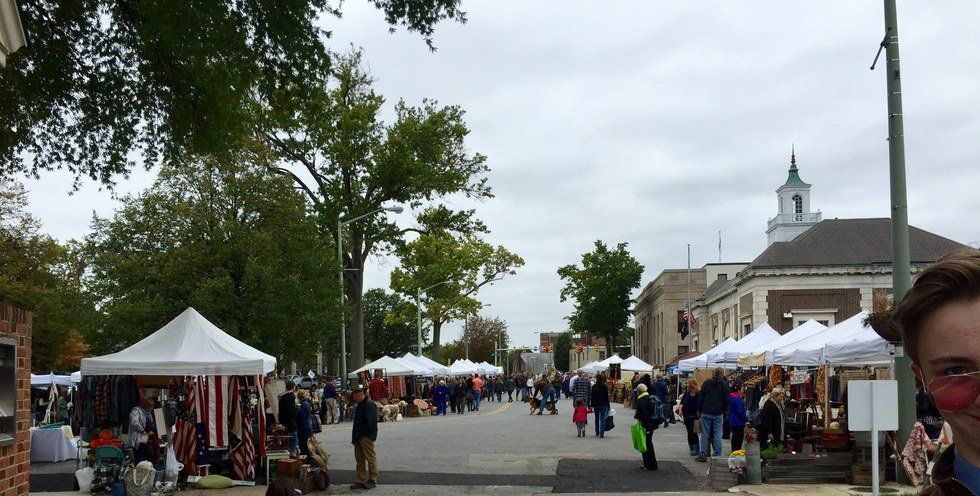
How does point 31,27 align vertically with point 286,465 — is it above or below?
above

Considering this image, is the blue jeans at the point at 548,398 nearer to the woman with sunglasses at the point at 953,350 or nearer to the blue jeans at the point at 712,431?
the blue jeans at the point at 712,431

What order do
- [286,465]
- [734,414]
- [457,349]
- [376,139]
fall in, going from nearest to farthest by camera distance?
[286,465] → [734,414] → [376,139] → [457,349]

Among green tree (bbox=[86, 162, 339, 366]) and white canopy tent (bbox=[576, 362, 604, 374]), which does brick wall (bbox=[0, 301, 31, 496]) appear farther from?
white canopy tent (bbox=[576, 362, 604, 374])

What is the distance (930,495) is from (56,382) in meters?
37.9

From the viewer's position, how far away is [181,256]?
102ft

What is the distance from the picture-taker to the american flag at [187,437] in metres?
15.9

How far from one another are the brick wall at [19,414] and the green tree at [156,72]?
4.36 metres

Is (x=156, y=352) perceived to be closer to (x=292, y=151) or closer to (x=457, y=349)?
(x=292, y=151)

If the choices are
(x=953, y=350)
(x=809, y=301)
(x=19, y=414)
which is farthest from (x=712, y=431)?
(x=809, y=301)

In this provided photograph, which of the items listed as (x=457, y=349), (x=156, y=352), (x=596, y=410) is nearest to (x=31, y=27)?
(x=156, y=352)

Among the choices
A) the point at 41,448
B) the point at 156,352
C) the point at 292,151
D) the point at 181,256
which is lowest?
the point at 41,448

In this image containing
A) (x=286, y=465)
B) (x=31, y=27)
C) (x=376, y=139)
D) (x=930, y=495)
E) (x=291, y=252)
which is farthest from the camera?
(x=376, y=139)

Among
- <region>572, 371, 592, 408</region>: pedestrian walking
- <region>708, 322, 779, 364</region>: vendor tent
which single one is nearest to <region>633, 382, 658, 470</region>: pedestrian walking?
<region>572, 371, 592, 408</region>: pedestrian walking

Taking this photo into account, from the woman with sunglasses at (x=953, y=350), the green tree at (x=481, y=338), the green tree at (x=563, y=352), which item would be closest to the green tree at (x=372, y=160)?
the woman with sunglasses at (x=953, y=350)
